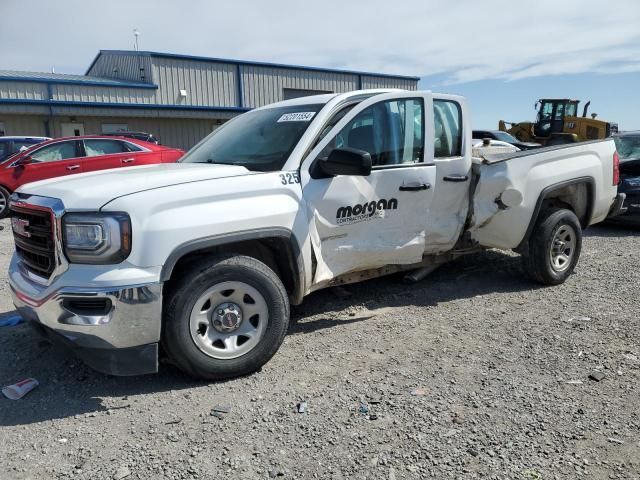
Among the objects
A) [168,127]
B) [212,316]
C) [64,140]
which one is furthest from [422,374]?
[168,127]

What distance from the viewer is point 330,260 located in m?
4.07

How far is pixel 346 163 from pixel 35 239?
6.89 ft

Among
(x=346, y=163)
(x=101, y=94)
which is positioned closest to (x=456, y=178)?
(x=346, y=163)

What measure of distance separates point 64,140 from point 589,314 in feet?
34.4

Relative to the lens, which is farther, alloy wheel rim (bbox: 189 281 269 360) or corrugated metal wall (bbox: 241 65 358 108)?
corrugated metal wall (bbox: 241 65 358 108)

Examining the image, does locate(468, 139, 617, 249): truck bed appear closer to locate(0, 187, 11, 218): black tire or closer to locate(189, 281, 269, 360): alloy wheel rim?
locate(189, 281, 269, 360): alloy wheel rim

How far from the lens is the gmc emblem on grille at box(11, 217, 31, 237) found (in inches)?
137

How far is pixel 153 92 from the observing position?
2691 centimetres

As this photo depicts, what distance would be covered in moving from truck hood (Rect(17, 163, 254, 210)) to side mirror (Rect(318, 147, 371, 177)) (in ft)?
1.81

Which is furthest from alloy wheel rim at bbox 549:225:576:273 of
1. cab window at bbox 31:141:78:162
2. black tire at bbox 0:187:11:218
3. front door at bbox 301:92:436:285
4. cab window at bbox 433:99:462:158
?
black tire at bbox 0:187:11:218

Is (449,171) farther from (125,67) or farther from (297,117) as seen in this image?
(125,67)

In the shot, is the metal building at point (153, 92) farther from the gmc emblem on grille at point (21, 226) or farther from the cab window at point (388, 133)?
the cab window at point (388, 133)

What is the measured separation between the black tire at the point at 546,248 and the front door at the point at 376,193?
1.51 m

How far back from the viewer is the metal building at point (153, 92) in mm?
23516
